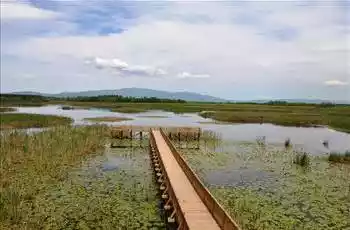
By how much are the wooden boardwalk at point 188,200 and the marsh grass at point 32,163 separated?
4.46 meters

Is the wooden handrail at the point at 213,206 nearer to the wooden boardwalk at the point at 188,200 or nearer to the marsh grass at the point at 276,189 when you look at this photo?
the wooden boardwalk at the point at 188,200

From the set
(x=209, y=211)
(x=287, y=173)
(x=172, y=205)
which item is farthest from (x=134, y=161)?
(x=209, y=211)

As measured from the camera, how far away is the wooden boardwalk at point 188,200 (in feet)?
31.9

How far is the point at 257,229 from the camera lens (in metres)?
11.2

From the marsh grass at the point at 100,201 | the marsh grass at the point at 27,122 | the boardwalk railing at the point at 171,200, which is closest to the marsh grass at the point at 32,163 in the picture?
the marsh grass at the point at 100,201

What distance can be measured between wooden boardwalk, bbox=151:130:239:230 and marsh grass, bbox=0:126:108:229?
4458 mm

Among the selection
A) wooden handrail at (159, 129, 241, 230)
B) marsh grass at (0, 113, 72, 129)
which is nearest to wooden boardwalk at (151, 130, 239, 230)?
wooden handrail at (159, 129, 241, 230)

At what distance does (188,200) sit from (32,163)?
10306 millimetres

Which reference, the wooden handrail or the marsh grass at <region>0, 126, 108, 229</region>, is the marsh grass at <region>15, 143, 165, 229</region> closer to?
the marsh grass at <region>0, 126, 108, 229</region>

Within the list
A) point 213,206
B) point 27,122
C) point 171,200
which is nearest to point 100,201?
point 171,200

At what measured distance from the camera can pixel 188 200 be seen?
11.9 m

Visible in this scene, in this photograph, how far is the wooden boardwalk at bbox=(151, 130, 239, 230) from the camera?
972 cm

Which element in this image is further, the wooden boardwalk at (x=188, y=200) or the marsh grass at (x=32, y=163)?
the marsh grass at (x=32, y=163)

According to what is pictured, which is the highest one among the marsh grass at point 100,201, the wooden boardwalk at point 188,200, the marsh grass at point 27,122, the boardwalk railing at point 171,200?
the marsh grass at point 27,122
